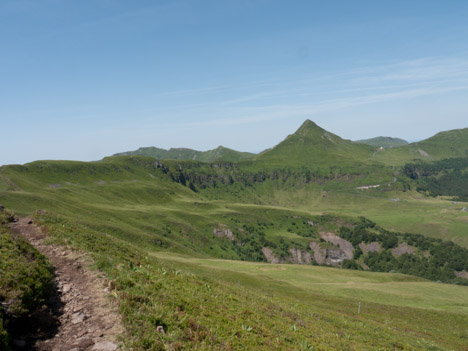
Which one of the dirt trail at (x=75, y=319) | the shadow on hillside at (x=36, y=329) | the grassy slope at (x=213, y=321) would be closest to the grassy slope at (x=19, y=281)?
the shadow on hillside at (x=36, y=329)

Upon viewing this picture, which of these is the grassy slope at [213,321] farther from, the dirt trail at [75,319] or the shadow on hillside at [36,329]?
the shadow on hillside at [36,329]

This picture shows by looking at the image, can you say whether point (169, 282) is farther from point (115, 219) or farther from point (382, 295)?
point (115, 219)

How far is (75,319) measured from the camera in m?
12.9

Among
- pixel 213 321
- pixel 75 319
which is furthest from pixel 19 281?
pixel 213 321

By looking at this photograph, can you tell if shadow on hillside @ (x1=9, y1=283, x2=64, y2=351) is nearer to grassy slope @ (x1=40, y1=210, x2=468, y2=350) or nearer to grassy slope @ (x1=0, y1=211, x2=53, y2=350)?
grassy slope @ (x1=0, y1=211, x2=53, y2=350)

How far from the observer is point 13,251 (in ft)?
55.0

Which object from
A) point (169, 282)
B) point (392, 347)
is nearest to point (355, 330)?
point (392, 347)

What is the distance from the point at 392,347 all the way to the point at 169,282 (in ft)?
77.1

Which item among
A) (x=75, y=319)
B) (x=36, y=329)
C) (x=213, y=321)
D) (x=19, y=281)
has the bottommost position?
(x=213, y=321)

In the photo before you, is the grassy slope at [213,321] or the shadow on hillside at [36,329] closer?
the shadow on hillside at [36,329]

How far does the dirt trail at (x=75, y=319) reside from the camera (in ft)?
36.4

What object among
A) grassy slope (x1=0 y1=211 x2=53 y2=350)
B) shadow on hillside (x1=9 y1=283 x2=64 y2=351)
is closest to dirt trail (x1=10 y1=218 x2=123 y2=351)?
shadow on hillside (x1=9 y1=283 x2=64 y2=351)

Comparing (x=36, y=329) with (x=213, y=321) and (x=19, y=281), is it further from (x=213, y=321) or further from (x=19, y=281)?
(x=213, y=321)

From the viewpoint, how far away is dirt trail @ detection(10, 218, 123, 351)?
36.4 ft
